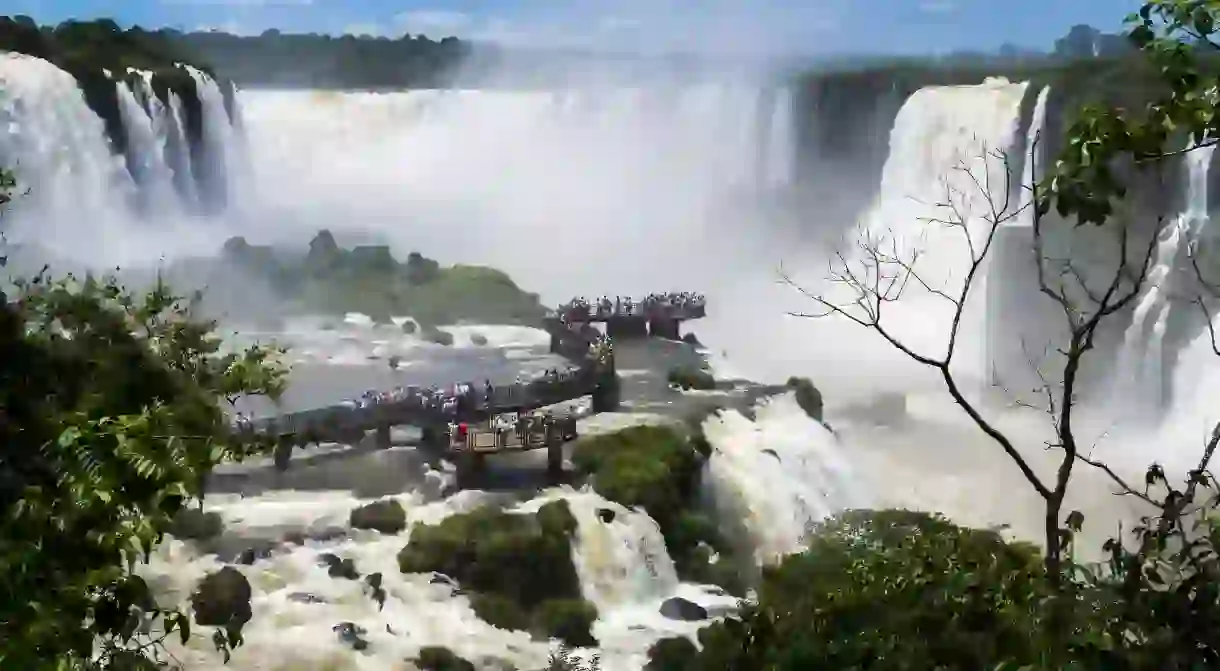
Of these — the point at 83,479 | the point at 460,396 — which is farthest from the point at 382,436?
the point at 83,479

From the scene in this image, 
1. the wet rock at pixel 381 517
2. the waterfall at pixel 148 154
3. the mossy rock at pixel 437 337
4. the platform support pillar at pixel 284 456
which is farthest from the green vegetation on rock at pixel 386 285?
the wet rock at pixel 381 517

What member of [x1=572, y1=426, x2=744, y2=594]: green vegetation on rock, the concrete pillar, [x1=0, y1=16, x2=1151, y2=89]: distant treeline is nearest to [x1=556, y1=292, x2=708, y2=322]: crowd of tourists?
[x1=572, y1=426, x2=744, y2=594]: green vegetation on rock

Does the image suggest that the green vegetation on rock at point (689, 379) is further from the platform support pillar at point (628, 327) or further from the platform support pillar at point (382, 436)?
the platform support pillar at point (382, 436)

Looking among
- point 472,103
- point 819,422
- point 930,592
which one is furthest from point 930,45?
point 930,592

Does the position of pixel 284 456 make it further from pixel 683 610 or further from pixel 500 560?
pixel 683 610

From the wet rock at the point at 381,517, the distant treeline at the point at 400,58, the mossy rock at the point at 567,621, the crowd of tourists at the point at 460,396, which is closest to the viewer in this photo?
the mossy rock at the point at 567,621

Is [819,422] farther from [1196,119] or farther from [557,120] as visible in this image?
[1196,119]

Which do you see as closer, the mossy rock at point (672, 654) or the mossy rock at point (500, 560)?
the mossy rock at point (672, 654)
